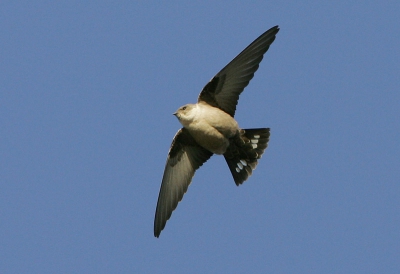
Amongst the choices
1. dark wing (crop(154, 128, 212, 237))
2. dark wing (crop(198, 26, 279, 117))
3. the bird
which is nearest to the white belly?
the bird

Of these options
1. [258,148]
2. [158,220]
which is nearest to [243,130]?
[258,148]

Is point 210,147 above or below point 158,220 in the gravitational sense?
above

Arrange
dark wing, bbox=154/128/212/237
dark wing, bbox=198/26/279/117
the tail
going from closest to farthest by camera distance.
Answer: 1. dark wing, bbox=198/26/279/117
2. the tail
3. dark wing, bbox=154/128/212/237

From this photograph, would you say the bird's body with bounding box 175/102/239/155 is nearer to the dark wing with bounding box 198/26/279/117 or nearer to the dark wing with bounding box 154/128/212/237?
the dark wing with bounding box 198/26/279/117

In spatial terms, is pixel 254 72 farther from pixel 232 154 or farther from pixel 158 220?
pixel 158 220

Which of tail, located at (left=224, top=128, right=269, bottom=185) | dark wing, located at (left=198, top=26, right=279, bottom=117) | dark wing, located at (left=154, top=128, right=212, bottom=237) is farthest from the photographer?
dark wing, located at (left=154, top=128, right=212, bottom=237)

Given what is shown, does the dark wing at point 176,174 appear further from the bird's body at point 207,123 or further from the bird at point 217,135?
the bird's body at point 207,123

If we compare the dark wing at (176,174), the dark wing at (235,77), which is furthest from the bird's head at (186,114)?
the dark wing at (176,174)

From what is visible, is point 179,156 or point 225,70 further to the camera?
point 179,156
